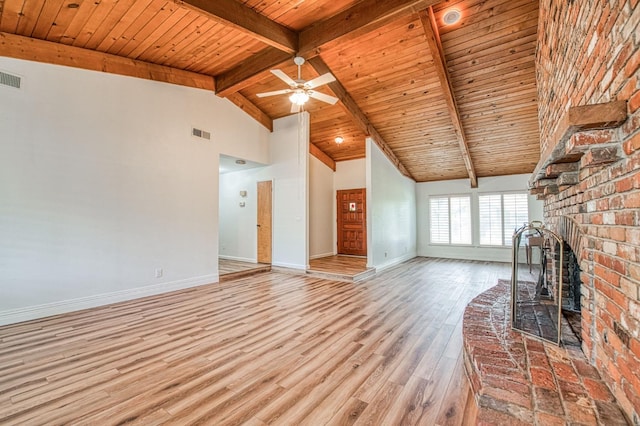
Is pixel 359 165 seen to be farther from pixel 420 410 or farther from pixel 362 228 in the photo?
pixel 420 410

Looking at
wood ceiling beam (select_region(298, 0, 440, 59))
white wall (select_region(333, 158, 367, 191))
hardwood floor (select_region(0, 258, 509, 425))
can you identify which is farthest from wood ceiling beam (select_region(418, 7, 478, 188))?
hardwood floor (select_region(0, 258, 509, 425))

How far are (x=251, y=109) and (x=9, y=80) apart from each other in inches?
150

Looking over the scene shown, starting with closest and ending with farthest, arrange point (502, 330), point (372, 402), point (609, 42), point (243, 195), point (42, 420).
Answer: point (609, 42)
point (42, 420)
point (372, 402)
point (502, 330)
point (243, 195)

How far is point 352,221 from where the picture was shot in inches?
336

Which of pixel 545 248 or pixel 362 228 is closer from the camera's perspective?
pixel 545 248

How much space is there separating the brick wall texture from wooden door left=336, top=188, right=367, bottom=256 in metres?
6.32

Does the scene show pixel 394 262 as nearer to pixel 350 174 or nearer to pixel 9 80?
pixel 350 174

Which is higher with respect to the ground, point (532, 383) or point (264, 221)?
point (264, 221)

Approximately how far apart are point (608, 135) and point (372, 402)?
2.05 m

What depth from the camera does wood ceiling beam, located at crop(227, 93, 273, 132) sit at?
6.06 metres

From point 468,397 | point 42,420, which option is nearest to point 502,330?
point 468,397

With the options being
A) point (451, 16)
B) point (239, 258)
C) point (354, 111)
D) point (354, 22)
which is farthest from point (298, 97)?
point (239, 258)

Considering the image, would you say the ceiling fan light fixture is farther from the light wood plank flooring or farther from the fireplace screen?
the light wood plank flooring

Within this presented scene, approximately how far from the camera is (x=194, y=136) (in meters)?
5.29
